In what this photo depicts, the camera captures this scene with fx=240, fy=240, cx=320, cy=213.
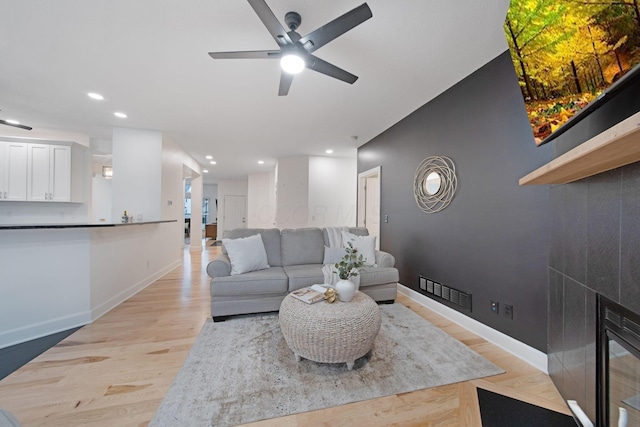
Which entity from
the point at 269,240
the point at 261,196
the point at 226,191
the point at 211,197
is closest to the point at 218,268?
the point at 269,240

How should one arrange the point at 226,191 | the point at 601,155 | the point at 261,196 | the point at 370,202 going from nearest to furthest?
1. the point at 601,155
2. the point at 370,202
3. the point at 261,196
4. the point at 226,191

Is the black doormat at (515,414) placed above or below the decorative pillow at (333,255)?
below

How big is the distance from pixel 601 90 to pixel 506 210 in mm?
1335

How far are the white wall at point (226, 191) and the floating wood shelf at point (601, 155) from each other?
31.7ft

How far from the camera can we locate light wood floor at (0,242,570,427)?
1.34m

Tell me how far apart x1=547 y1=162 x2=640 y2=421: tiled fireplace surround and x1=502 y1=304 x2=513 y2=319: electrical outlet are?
31 centimetres

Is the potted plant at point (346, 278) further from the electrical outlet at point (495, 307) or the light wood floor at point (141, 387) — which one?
the electrical outlet at point (495, 307)

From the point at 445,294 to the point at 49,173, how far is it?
638 centimetres

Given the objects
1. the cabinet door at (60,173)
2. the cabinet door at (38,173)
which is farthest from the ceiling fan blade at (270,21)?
the cabinet door at (38,173)

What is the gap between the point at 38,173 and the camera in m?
4.03

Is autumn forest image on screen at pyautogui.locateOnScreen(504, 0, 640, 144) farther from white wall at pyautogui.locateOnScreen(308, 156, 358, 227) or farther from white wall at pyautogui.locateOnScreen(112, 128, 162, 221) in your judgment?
white wall at pyautogui.locateOnScreen(112, 128, 162, 221)

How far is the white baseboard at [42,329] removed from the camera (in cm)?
205

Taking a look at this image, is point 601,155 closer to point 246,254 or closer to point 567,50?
point 567,50

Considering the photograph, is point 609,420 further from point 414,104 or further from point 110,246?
point 110,246
